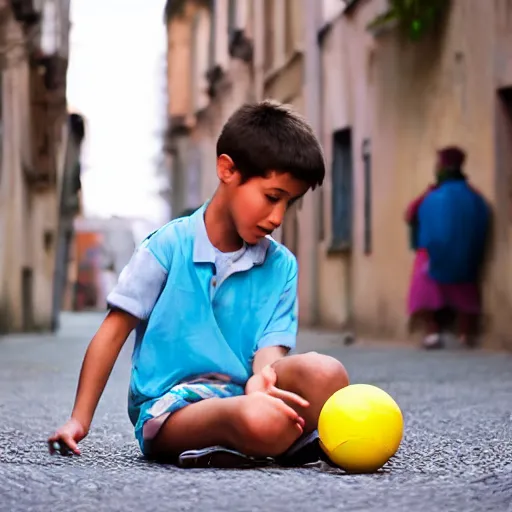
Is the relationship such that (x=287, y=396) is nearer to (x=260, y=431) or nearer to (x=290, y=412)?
(x=290, y=412)

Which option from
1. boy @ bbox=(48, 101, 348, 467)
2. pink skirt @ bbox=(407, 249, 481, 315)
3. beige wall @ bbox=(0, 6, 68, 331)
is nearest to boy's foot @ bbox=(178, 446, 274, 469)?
boy @ bbox=(48, 101, 348, 467)

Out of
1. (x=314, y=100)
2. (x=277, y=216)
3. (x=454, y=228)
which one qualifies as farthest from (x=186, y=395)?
(x=314, y=100)

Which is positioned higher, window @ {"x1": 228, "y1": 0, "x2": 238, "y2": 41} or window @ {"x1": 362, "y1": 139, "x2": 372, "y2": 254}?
window @ {"x1": 228, "y1": 0, "x2": 238, "y2": 41}

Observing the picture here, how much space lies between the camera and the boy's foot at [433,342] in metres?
12.2

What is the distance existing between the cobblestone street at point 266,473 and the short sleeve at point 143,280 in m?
0.45

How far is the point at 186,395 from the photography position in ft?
12.3

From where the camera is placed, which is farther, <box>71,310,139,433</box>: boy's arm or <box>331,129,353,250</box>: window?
Answer: <box>331,129,353,250</box>: window

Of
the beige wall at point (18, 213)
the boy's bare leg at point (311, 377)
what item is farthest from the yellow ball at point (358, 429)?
the beige wall at point (18, 213)

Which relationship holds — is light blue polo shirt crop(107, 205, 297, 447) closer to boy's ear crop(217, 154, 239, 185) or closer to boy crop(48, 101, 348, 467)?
boy crop(48, 101, 348, 467)

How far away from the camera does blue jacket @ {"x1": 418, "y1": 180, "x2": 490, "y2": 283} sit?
11.7 m

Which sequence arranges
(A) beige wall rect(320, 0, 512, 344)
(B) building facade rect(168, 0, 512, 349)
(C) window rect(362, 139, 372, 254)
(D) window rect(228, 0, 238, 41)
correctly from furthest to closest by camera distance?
(D) window rect(228, 0, 238, 41)
(C) window rect(362, 139, 372, 254)
(A) beige wall rect(320, 0, 512, 344)
(B) building facade rect(168, 0, 512, 349)

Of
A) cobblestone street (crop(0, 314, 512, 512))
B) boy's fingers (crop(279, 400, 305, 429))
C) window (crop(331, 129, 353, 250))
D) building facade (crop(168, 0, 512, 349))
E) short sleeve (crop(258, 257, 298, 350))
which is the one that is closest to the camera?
cobblestone street (crop(0, 314, 512, 512))

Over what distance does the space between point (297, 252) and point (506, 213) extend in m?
8.20

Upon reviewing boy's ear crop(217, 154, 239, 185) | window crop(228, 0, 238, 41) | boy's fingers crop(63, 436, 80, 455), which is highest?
window crop(228, 0, 238, 41)
